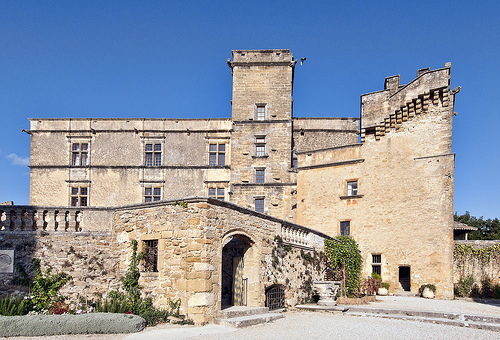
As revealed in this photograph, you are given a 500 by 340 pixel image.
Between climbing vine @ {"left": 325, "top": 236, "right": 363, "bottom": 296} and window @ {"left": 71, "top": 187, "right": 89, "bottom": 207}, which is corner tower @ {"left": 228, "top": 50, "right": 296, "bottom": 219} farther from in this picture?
window @ {"left": 71, "top": 187, "right": 89, "bottom": 207}

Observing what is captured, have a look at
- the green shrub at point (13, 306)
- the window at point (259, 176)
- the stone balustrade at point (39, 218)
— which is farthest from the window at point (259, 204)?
the green shrub at point (13, 306)

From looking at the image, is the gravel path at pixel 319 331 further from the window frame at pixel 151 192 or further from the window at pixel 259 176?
the window frame at pixel 151 192

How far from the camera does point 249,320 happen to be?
10.2m

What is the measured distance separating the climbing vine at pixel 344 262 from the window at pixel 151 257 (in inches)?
309

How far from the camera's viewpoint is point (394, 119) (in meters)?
21.2

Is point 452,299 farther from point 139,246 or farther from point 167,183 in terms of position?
point 167,183

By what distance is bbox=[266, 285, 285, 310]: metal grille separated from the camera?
491 inches

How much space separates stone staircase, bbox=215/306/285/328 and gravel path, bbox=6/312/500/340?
0.21 metres

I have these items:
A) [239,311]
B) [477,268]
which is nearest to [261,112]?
[477,268]

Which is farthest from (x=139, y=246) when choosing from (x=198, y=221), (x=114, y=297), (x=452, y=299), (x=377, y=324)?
(x=452, y=299)

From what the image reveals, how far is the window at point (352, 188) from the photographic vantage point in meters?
21.6

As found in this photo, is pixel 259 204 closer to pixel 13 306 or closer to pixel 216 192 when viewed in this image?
pixel 216 192

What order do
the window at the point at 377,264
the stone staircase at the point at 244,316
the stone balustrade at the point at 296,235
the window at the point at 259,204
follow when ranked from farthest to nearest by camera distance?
the window at the point at 259,204
the window at the point at 377,264
the stone balustrade at the point at 296,235
the stone staircase at the point at 244,316

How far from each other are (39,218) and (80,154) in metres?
15.2
